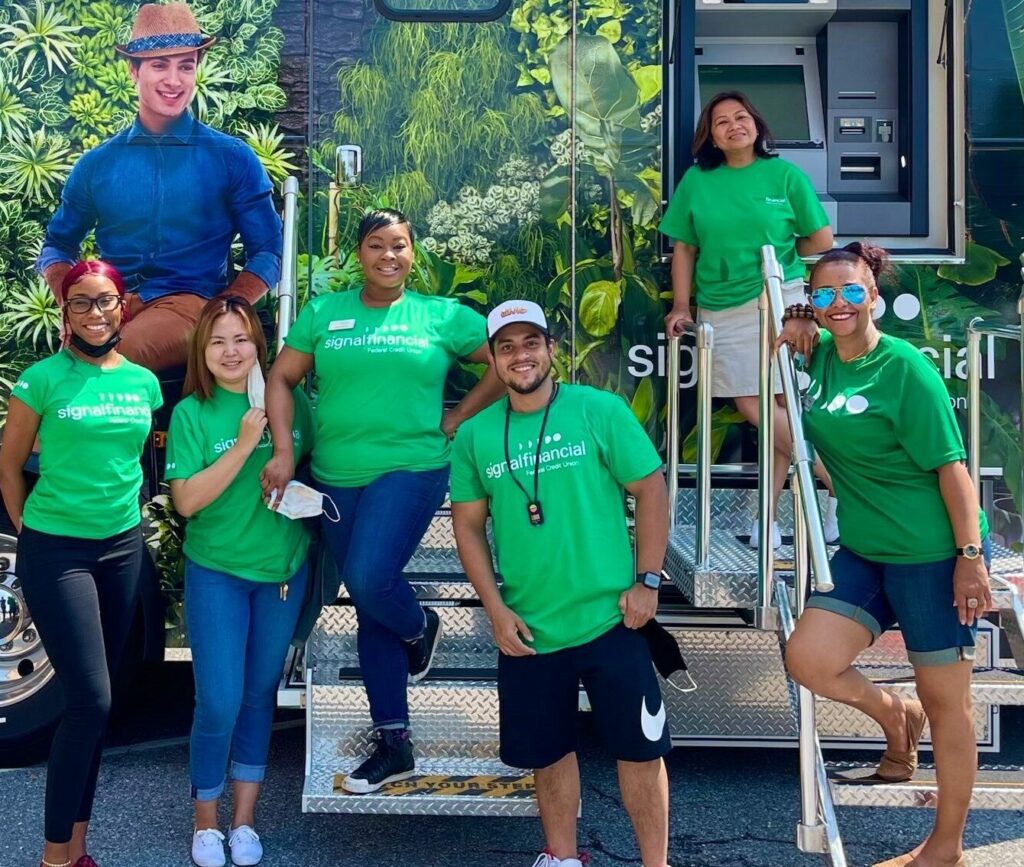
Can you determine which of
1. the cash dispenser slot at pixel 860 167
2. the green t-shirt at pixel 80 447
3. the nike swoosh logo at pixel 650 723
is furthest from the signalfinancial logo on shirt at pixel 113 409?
the cash dispenser slot at pixel 860 167

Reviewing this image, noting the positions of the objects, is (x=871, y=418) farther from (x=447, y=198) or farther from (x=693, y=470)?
(x=447, y=198)

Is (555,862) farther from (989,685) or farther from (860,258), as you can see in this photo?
(860,258)

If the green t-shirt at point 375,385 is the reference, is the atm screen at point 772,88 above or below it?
above

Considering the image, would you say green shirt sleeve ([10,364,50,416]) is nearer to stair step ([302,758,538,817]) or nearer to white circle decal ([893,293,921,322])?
stair step ([302,758,538,817])

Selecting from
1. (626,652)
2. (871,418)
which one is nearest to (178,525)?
(626,652)

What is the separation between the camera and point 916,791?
3.15 metres

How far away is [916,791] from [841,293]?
1.29m

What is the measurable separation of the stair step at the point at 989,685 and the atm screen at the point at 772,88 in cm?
208

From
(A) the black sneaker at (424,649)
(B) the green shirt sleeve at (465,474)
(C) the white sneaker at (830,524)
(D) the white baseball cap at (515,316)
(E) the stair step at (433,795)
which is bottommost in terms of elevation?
(E) the stair step at (433,795)

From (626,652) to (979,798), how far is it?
98cm

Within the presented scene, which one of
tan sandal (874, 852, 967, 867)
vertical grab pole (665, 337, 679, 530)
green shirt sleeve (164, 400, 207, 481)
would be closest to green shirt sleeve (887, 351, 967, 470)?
tan sandal (874, 852, 967, 867)

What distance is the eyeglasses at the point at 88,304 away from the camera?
3.23 meters

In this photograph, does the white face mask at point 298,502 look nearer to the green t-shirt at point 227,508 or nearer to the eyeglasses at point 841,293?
the green t-shirt at point 227,508

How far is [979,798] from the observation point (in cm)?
311
